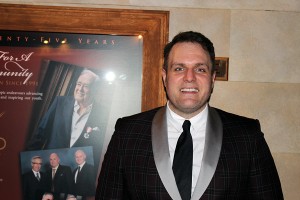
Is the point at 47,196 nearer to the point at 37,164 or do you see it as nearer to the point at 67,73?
the point at 37,164

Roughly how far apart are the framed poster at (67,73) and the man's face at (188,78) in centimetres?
35

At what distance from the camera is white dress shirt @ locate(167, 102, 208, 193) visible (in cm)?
143

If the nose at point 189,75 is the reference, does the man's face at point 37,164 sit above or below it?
below

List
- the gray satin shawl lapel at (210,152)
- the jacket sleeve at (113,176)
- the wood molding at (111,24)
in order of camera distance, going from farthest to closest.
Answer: the wood molding at (111,24) < the jacket sleeve at (113,176) < the gray satin shawl lapel at (210,152)

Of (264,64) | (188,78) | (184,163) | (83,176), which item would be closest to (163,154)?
(184,163)

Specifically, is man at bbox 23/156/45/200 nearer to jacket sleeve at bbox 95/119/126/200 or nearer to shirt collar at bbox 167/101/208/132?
jacket sleeve at bbox 95/119/126/200

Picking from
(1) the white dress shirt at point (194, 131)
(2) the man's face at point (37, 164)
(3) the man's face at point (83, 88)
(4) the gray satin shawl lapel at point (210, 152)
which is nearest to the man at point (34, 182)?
(2) the man's face at point (37, 164)

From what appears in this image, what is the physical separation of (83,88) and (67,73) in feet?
0.37

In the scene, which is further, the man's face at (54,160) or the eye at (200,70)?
the man's face at (54,160)

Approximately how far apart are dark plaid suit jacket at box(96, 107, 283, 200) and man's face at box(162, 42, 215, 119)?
119 mm

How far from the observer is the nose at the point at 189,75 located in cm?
139

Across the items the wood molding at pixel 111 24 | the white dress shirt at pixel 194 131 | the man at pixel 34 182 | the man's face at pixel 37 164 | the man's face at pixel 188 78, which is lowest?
the man at pixel 34 182

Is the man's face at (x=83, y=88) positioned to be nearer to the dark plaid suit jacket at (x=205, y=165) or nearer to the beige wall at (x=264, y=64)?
the dark plaid suit jacket at (x=205, y=165)

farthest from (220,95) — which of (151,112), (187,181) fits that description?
(187,181)
